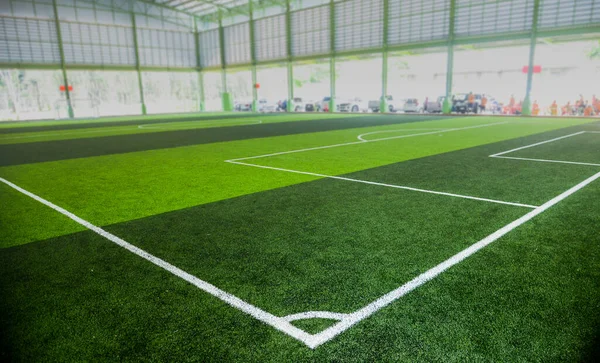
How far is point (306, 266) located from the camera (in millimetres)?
3891

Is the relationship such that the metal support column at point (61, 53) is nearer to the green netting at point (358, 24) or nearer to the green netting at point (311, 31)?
the green netting at point (311, 31)

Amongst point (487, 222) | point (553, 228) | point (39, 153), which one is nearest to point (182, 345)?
point (487, 222)

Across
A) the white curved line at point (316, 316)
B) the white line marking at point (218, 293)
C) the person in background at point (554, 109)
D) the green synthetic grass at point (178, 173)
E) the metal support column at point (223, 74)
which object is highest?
the metal support column at point (223, 74)

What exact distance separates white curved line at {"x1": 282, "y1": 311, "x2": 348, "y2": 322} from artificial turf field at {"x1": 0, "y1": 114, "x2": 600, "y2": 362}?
0.01m

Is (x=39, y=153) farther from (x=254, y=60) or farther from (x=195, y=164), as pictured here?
(x=254, y=60)

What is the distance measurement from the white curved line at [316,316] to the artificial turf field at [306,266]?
0.05 feet

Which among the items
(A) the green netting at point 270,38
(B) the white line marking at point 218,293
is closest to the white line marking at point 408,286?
(B) the white line marking at point 218,293

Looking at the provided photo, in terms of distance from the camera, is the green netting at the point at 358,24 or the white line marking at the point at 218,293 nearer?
the white line marking at the point at 218,293

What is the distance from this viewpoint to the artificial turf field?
2.72 metres

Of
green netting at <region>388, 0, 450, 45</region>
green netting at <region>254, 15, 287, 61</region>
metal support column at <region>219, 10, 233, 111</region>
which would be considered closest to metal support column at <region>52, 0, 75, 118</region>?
metal support column at <region>219, 10, 233, 111</region>

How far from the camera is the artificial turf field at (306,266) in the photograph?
2.72 metres

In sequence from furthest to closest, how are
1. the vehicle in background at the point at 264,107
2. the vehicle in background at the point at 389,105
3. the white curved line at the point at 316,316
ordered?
the vehicle in background at the point at 264,107 → the vehicle in background at the point at 389,105 → the white curved line at the point at 316,316

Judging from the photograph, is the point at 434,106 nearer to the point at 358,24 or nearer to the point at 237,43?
the point at 358,24

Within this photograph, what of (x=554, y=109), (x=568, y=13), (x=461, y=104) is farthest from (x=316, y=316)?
(x=554, y=109)
